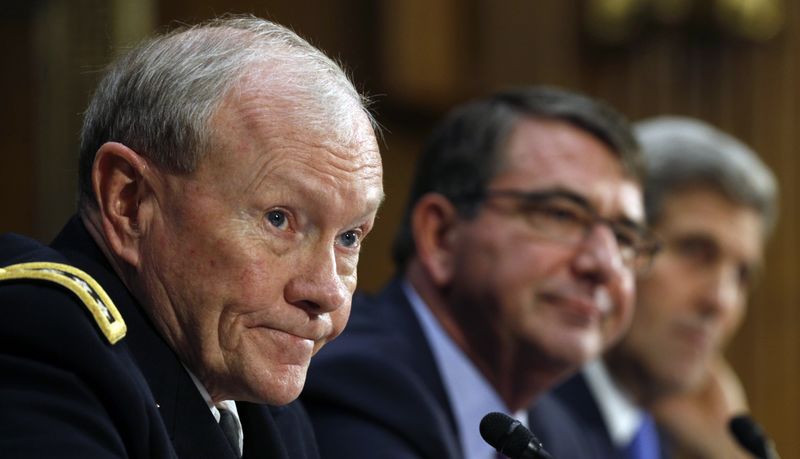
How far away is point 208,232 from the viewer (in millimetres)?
1621

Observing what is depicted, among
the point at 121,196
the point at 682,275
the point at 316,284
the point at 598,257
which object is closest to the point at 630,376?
the point at 682,275

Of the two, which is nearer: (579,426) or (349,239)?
(349,239)

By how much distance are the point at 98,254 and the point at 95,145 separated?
14 centimetres

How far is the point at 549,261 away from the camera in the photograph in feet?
8.99

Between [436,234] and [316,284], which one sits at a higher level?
[316,284]

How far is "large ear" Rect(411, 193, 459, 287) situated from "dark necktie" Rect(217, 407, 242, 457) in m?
1.05

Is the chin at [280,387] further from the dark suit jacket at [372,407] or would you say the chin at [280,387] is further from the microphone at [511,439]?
the dark suit jacket at [372,407]

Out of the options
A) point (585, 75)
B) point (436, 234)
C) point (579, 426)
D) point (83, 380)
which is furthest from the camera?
point (585, 75)

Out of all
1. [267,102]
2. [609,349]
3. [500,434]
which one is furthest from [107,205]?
[609,349]

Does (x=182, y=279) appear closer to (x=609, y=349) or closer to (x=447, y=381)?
(x=447, y=381)

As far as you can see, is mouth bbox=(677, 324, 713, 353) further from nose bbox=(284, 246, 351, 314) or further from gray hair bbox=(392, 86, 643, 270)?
nose bbox=(284, 246, 351, 314)

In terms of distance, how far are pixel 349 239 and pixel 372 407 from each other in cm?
61

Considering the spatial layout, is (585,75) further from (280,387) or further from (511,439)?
(280,387)

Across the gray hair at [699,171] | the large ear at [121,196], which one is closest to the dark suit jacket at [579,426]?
the gray hair at [699,171]
